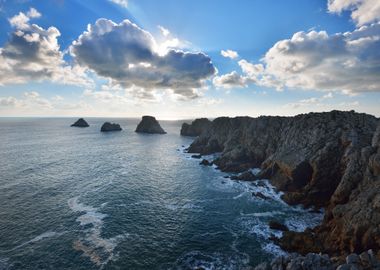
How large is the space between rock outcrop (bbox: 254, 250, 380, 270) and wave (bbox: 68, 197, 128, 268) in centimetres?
2312

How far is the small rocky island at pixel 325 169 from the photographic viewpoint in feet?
119

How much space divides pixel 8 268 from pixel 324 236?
46.1 metres

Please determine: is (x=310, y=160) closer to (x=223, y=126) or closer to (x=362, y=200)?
(x=362, y=200)


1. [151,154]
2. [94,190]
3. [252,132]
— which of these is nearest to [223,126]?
[252,132]

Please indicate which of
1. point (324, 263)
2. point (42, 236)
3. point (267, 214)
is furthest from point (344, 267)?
point (42, 236)

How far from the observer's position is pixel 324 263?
24.7m

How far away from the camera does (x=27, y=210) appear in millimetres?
52344

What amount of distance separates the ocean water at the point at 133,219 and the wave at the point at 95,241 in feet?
0.48

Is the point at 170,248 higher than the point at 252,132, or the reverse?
the point at 252,132

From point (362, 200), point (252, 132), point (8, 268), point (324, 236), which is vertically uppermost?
point (252, 132)

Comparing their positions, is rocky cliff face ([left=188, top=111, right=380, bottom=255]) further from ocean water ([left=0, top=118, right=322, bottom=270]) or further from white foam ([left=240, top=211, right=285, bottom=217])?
white foam ([left=240, top=211, right=285, bottom=217])

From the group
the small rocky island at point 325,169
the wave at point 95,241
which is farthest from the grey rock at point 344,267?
the wave at point 95,241

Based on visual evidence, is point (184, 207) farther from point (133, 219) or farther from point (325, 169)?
point (325, 169)

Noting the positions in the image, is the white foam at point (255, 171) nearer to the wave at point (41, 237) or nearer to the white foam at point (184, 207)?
the white foam at point (184, 207)
